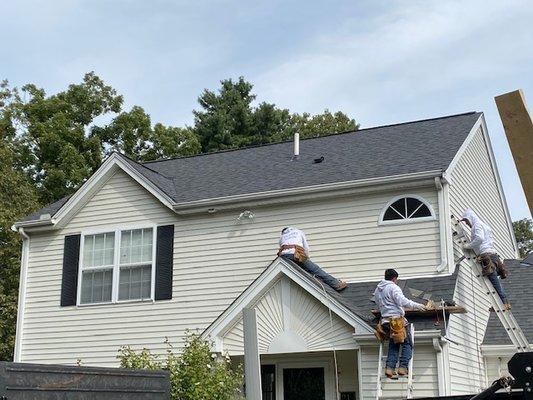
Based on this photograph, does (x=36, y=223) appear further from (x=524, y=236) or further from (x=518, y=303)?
(x=524, y=236)

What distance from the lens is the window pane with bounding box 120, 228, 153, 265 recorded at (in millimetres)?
15562

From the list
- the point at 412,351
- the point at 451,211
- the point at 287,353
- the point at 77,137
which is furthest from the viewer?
the point at 77,137

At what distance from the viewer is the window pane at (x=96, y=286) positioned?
1573 centimetres

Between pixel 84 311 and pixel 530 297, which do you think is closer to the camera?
pixel 530 297

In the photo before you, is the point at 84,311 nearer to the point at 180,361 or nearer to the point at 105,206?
the point at 105,206

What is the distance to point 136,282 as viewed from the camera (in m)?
15.5

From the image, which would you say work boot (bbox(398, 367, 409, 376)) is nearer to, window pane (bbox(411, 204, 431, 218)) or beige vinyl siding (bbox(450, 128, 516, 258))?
window pane (bbox(411, 204, 431, 218))

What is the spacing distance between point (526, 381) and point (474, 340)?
1087 cm

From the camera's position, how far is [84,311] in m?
15.9

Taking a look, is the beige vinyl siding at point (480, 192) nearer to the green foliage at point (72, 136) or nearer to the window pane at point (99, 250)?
the window pane at point (99, 250)

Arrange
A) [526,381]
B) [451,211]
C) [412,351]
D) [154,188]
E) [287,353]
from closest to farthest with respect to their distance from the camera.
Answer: [526,381], [412,351], [287,353], [451,211], [154,188]

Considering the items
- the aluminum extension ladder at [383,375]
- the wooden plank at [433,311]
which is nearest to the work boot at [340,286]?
the wooden plank at [433,311]

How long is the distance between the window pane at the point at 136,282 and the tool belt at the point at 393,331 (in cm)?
597

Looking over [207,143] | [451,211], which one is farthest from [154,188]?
[207,143]
